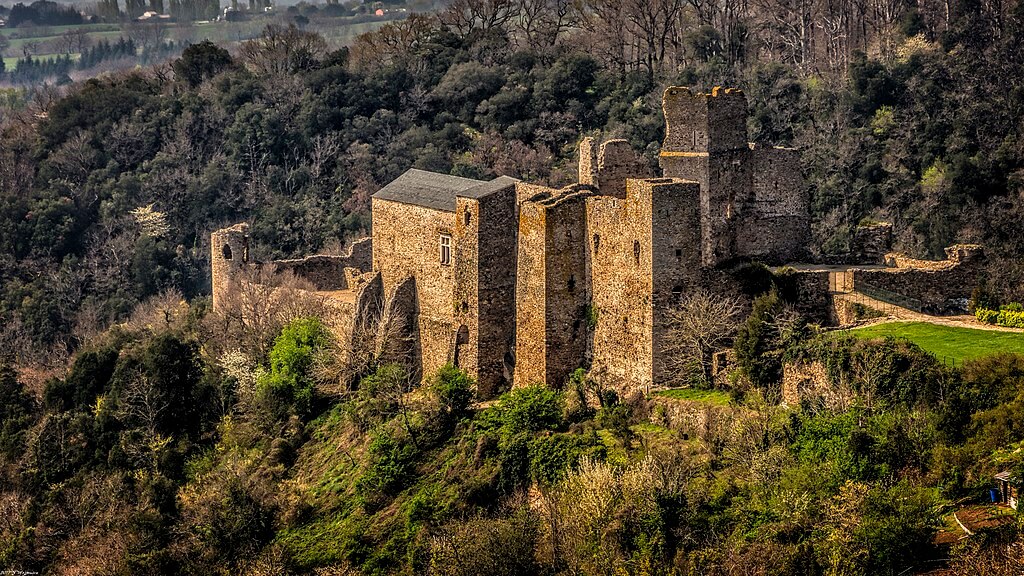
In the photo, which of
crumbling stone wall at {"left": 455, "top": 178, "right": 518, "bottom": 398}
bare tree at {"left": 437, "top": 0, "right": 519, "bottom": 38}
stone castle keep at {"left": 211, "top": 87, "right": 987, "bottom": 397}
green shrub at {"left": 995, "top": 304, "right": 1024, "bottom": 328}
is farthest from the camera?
bare tree at {"left": 437, "top": 0, "right": 519, "bottom": 38}

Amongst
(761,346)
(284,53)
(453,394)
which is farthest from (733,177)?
(284,53)

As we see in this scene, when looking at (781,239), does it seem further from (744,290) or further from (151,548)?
(151,548)

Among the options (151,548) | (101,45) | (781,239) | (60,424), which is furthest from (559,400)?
(101,45)

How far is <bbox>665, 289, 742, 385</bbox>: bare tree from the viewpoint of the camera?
3994 cm

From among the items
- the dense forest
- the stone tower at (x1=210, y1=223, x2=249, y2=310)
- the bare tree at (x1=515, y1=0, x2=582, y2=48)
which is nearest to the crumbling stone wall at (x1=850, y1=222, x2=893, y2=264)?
the dense forest

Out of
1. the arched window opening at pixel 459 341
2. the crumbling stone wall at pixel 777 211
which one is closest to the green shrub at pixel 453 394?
the arched window opening at pixel 459 341

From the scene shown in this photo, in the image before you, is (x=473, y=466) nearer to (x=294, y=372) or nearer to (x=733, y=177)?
(x=294, y=372)

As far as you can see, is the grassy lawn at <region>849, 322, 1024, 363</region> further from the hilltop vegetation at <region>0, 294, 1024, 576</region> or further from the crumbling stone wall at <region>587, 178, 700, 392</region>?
the crumbling stone wall at <region>587, 178, 700, 392</region>

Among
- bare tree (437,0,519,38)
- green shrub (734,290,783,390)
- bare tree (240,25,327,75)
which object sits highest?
bare tree (437,0,519,38)

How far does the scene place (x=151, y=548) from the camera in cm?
4425

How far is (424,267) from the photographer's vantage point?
153 ft

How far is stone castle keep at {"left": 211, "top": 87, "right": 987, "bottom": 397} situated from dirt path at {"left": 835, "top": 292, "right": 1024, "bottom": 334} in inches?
34.4

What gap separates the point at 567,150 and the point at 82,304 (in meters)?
21.3

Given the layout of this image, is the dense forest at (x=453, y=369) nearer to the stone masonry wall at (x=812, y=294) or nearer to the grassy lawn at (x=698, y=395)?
the grassy lawn at (x=698, y=395)
